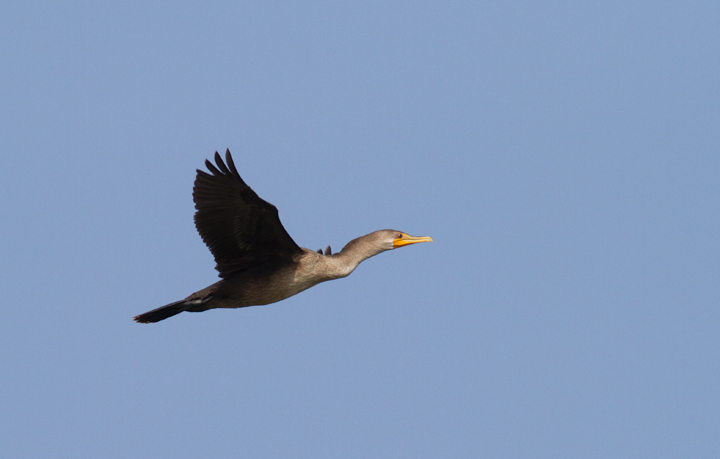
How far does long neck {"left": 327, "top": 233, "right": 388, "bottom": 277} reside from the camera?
407 inches

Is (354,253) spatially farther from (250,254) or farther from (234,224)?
(234,224)

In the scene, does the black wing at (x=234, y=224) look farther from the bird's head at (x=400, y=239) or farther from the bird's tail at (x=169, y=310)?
the bird's head at (x=400, y=239)

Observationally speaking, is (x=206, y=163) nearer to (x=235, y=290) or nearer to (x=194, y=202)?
(x=194, y=202)

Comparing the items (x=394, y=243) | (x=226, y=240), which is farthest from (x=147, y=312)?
(x=394, y=243)

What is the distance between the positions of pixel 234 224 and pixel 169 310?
142cm

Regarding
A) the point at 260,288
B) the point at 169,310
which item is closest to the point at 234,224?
the point at 260,288

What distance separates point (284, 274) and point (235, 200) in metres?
1.21

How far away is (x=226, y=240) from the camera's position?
388 inches

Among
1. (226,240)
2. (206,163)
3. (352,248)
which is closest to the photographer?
(206,163)

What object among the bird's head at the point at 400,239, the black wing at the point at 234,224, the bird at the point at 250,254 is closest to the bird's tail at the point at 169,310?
the bird at the point at 250,254

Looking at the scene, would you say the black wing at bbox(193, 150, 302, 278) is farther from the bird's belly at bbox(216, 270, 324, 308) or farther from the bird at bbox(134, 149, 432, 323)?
the bird's belly at bbox(216, 270, 324, 308)

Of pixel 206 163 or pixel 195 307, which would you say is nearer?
pixel 206 163

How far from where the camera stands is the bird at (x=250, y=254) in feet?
31.1

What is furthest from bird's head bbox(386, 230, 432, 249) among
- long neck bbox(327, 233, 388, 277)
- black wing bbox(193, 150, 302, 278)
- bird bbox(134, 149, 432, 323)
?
black wing bbox(193, 150, 302, 278)
